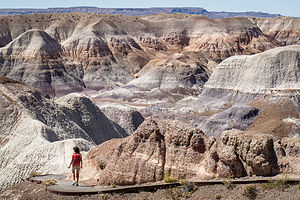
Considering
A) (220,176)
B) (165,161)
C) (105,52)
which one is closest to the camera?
(220,176)

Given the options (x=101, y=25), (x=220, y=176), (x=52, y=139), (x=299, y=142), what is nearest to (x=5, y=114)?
(x=52, y=139)

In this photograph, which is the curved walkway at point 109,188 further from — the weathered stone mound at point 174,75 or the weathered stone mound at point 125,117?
the weathered stone mound at point 174,75

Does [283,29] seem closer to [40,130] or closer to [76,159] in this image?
[40,130]

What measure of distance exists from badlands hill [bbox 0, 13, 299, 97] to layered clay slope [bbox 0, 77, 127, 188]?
146 feet

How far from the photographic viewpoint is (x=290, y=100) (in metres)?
51.4

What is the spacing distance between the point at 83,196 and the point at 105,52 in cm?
8861

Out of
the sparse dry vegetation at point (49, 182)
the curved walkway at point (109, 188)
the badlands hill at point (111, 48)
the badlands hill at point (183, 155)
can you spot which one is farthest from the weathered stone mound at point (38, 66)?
the curved walkway at point (109, 188)

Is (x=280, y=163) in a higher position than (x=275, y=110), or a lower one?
higher

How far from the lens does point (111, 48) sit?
105812 mm

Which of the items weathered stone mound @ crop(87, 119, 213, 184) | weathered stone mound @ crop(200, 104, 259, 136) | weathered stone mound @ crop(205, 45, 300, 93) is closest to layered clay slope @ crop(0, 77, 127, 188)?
weathered stone mound @ crop(87, 119, 213, 184)

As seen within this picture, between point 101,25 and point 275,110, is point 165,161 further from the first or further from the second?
point 101,25

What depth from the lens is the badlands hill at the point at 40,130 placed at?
27.1 m

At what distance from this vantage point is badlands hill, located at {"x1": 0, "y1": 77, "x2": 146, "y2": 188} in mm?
27078

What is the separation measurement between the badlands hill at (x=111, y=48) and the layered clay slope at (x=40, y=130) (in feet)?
146
